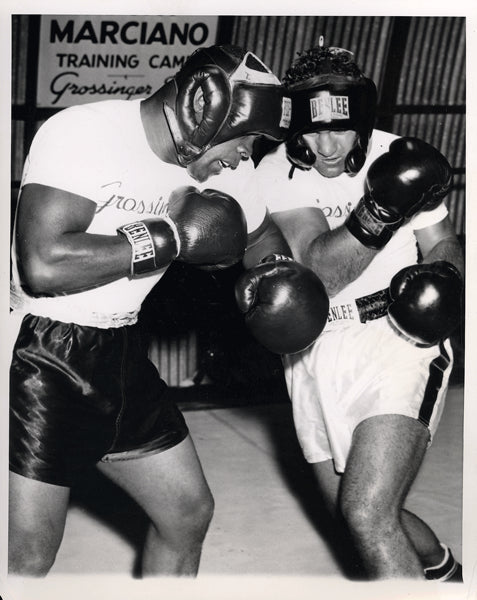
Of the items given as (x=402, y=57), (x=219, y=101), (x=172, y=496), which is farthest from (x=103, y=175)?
(x=402, y=57)

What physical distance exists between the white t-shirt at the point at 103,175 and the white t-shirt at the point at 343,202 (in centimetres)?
34

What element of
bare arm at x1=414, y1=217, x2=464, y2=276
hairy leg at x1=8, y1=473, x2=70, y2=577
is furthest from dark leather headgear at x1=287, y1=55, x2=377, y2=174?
hairy leg at x1=8, y1=473, x2=70, y2=577

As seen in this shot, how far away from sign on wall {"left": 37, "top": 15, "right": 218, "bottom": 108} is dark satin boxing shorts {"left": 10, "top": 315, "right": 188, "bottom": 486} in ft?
3.36

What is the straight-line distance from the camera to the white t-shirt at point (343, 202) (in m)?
2.35

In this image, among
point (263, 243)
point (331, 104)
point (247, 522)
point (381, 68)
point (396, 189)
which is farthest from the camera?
point (381, 68)

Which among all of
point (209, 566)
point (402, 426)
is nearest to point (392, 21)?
point (402, 426)

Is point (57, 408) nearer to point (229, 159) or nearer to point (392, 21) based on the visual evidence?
point (229, 159)

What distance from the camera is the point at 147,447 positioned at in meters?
2.10

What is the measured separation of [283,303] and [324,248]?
21 cm

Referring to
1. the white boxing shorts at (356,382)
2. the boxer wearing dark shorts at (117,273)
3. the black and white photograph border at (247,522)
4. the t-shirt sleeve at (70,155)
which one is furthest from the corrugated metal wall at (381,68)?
the white boxing shorts at (356,382)

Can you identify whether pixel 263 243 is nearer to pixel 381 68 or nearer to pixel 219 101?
pixel 219 101

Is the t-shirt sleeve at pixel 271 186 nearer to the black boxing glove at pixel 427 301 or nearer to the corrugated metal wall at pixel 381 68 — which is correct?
the black boxing glove at pixel 427 301

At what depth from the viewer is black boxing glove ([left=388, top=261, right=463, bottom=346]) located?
7.09 ft

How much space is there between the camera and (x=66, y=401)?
2018 mm
